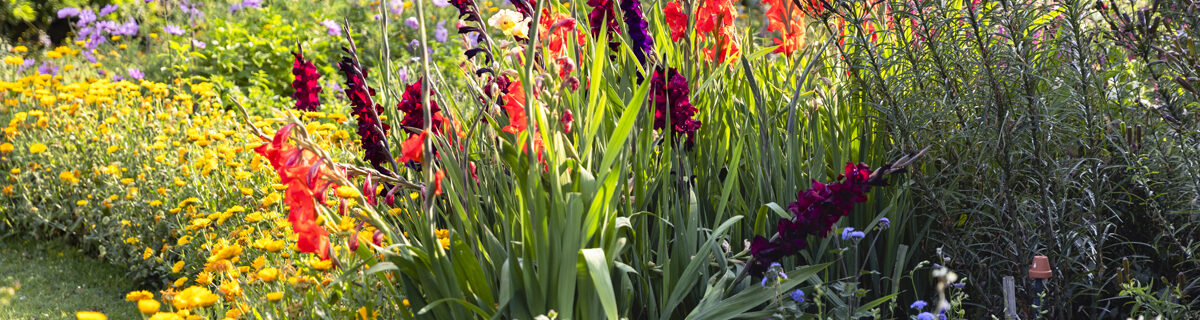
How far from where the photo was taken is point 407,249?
79.1 inches

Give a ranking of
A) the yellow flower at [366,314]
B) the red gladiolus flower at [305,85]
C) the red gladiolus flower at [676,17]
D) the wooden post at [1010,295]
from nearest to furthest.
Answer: the wooden post at [1010,295] → the yellow flower at [366,314] → the red gladiolus flower at [676,17] → the red gladiolus flower at [305,85]

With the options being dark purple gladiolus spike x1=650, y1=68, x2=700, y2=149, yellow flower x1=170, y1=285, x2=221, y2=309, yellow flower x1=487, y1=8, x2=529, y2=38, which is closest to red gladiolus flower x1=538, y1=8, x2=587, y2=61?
yellow flower x1=487, y1=8, x2=529, y2=38

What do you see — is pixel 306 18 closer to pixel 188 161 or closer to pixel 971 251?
pixel 188 161

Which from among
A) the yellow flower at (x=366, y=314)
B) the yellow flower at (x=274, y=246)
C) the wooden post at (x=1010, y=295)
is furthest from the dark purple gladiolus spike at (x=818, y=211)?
the yellow flower at (x=274, y=246)

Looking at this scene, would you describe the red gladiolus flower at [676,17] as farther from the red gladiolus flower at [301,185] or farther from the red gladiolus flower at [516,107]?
the red gladiolus flower at [301,185]

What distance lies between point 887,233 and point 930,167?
0.21m

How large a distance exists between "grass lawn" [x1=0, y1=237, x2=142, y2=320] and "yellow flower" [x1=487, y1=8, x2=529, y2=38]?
2131 mm

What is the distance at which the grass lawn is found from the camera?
11.9ft

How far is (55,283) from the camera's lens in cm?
397

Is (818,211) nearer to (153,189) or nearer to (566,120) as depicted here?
(566,120)

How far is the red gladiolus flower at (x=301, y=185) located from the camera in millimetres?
1752

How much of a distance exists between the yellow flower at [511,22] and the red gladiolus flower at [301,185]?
2.40ft

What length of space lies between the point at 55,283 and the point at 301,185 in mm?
2872

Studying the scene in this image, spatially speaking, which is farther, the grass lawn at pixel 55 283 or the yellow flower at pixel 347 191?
the grass lawn at pixel 55 283
